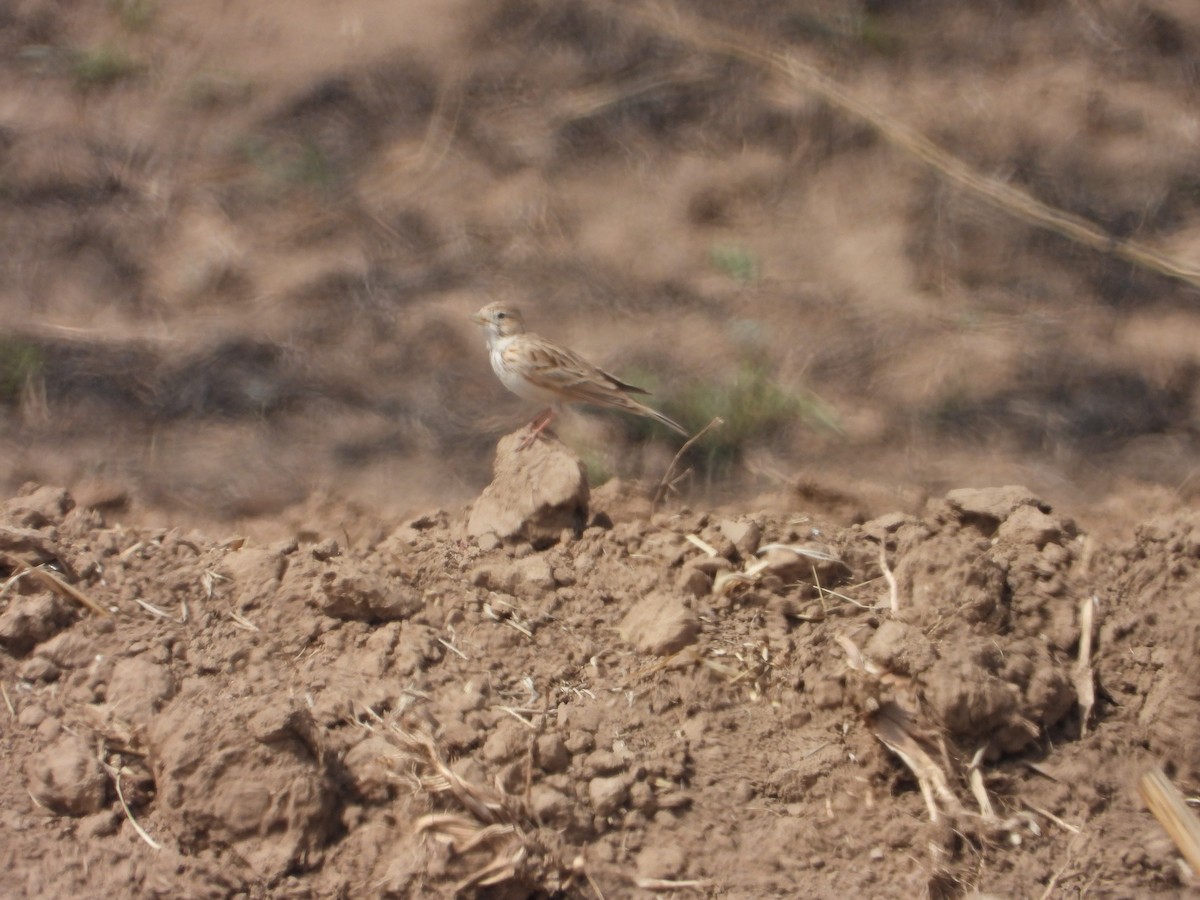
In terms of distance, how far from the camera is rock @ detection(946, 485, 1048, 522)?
504cm

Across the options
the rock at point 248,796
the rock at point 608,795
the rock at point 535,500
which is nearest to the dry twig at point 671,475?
the rock at point 535,500

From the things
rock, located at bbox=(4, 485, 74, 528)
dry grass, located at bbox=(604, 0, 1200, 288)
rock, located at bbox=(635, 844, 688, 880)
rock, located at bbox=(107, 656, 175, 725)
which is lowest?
rock, located at bbox=(4, 485, 74, 528)

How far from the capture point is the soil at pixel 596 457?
3.95 metres

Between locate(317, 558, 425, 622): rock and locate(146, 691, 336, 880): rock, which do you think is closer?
locate(146, 691, 336, 880): rock

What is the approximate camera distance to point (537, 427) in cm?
558

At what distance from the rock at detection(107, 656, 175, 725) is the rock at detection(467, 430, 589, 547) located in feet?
3.83

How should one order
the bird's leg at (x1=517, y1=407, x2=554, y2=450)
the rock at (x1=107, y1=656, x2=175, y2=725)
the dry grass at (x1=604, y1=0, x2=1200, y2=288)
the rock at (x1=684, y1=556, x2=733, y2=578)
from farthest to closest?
the dry grass at (x1=604, y1=0, x2=1200, y2=288) → the bird's leg at (x1=517, y1=407, x2=554, y2=450) → the rock at (x1=684, y1=556, x2=733, y2=578) → the rock at (x1=107, y1=656, x2=175, y2=725)

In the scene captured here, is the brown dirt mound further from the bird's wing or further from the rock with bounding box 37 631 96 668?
the bird's wing

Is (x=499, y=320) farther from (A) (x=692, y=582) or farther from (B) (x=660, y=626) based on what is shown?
(B) (x=660, y=626)

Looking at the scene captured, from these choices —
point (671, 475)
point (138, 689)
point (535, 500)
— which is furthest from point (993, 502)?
point (138, 689)

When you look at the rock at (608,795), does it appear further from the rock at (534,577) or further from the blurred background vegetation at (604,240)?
the blurred background vegetation at (604,240)

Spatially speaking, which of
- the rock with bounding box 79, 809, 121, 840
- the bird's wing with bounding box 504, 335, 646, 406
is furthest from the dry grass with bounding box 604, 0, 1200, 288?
the rock with bounding box 79, 809, 121, 840

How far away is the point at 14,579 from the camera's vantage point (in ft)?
14.8

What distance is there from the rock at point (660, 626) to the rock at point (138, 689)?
1.37m
